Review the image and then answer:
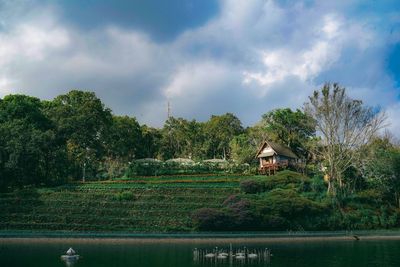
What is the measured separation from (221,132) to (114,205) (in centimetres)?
4229

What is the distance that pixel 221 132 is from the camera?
298ft

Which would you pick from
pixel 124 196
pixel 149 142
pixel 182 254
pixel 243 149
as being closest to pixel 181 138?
pixel 149 142

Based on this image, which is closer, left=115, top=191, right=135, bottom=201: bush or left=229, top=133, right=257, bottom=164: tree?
Result: left=115, top=191, right=135, bottom=201: bush

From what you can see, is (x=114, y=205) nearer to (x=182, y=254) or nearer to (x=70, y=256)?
(x=182, y=254)

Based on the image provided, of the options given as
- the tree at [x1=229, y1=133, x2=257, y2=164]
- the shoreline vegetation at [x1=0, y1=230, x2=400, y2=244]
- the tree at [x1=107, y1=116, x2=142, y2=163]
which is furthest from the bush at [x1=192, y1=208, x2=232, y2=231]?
the tree at [x1=107, y1=116, x2=142, y2=163]

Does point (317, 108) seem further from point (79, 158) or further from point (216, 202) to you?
point (79, 158)

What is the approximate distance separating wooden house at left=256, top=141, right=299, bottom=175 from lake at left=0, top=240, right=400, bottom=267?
2396 cm

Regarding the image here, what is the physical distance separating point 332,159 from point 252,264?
28897mm

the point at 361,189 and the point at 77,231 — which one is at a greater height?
the point at 361,189

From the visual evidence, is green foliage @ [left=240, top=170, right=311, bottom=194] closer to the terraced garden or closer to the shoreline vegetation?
the terraced garden

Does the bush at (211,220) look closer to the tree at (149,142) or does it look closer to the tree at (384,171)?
the tree at (384,171)

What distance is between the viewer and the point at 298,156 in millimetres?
73938

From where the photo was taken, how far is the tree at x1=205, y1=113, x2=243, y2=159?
295 ft

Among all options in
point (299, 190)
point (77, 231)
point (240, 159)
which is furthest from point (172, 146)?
point (77, 231)
